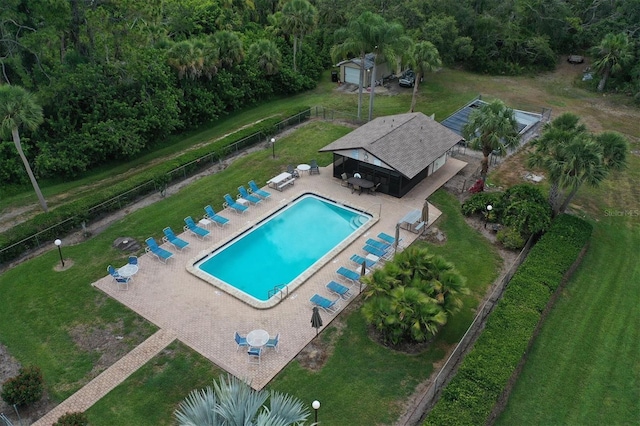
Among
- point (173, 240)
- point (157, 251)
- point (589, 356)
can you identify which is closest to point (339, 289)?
point (173, 240)

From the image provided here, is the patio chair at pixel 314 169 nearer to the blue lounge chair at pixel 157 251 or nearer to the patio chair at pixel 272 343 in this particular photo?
the blue lounge chair at pixel 157 251

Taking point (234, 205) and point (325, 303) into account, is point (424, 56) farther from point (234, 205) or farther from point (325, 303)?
point (325, 303)

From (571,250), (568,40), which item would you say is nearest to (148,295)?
(571,250)

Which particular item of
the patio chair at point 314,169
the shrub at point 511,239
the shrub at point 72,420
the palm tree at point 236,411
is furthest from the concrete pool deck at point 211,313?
the patio chair at point 314,169

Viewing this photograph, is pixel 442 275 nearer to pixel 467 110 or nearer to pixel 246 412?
pixel 246 412

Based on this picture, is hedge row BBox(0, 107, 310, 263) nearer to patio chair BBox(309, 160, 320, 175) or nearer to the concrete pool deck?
the concrete pool deck

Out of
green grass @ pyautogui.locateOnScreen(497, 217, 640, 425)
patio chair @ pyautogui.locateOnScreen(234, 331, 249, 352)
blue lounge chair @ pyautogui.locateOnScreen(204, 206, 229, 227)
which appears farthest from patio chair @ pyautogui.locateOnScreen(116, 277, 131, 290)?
green grass @ pyautogui.locateOnScreen(497, 217, 640, 425)
